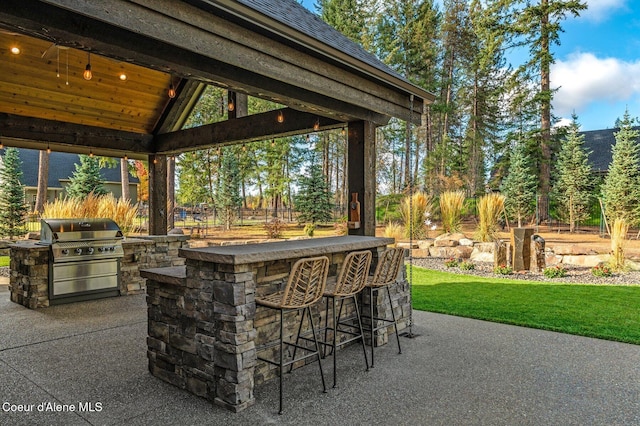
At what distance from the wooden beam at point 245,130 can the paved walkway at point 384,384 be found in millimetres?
3076

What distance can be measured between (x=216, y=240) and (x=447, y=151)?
1243cm

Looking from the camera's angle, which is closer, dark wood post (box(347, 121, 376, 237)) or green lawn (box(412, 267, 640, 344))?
green lawn (box(412, 267, 640, 344))

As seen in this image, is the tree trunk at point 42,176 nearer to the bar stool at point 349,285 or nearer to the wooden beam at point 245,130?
the wooden beam at point 245,130

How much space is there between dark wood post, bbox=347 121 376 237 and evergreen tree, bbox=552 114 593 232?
12814 millimetres

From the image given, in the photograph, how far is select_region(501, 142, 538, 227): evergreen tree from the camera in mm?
15617

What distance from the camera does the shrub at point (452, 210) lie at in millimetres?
11570

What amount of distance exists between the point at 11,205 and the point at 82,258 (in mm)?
8485

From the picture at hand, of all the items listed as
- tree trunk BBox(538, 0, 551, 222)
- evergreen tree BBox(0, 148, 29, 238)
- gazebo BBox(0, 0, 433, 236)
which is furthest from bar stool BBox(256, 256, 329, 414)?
tree trunk BBox(538, 0, 551, 222)

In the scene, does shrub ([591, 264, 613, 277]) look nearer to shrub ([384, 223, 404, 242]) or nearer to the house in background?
shrub ([384, 223, 404, 242])

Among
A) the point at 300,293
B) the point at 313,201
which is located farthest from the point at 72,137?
the point at 313,201

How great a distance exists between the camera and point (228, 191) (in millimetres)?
16656

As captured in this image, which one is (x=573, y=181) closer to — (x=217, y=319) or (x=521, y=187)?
(x=521, y=187)

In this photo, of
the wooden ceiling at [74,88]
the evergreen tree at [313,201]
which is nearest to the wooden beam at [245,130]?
the wooden ceiling at [74,88]

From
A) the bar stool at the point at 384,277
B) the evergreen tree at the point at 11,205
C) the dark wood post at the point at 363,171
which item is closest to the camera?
the bar stool at the point at 384,277
